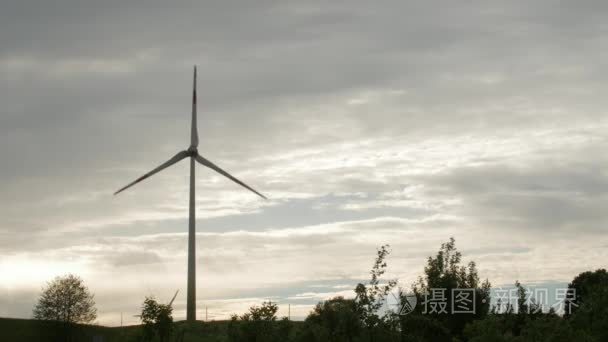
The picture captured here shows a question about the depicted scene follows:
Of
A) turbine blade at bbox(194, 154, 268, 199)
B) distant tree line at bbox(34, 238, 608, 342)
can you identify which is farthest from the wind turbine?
distant tree line at bbox(34, 238, 608, 342)

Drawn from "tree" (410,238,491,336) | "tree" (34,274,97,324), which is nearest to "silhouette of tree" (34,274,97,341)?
"tree" (34,274,97,324)

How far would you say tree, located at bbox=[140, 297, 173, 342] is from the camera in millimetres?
44312

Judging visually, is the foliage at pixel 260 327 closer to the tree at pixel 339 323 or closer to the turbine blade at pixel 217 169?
the tree at pixel 339 323

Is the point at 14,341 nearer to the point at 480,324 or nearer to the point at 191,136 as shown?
Answer: the point at 191,136

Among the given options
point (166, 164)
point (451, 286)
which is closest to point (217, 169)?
point (166, 164)

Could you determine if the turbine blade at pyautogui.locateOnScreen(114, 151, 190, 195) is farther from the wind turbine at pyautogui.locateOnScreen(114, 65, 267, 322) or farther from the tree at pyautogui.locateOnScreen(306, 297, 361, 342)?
the tree at pyautogui.locateOnScreen(306, 297, 361, 342)

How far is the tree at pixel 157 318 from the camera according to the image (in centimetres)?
4431

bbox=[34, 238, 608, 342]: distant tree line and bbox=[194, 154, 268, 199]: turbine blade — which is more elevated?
bbox=[194, 154, 268, 199]: turbine blade

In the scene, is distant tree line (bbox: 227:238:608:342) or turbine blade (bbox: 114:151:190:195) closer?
distant tree line (bbox: 227:238:608:342)

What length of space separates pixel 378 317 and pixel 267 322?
7382mm

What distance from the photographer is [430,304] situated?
61.9 m

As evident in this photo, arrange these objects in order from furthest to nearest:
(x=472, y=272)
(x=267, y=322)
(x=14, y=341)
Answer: (x=14, y=341) < (x=472, y=272) < (x=267, y=322)

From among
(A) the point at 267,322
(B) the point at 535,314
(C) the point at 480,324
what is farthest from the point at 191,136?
(C) the point at 480,324

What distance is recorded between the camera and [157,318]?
44375 mm
